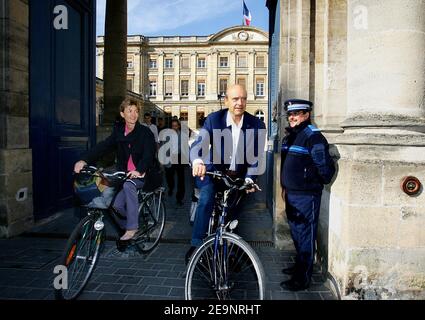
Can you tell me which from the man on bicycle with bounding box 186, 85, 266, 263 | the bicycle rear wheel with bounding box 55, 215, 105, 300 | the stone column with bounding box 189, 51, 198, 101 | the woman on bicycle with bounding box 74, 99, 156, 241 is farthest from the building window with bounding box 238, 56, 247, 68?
the bicycle rear wheel with bounding box 55, 215, 105, 300

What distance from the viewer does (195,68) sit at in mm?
64812

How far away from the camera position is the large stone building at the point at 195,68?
6278 cm

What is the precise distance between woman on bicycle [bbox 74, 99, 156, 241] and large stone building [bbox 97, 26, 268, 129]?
59.0m

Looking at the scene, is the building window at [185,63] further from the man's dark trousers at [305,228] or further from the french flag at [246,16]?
the man's dark trousers at [305,228]

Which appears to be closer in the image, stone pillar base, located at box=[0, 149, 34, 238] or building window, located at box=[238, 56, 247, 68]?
stone pillar base, located at box=[0, 149, 34, 238]

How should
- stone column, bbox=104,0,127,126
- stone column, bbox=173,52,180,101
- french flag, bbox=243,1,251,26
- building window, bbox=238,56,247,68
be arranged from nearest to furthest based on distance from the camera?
stone column, bbox=104,0,127,126
french flag, bbox=243,1,251,26
building window, bbox=238,56,247,68
stone column, bbox=173,52,180,101

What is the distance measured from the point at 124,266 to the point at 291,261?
198 centimetres

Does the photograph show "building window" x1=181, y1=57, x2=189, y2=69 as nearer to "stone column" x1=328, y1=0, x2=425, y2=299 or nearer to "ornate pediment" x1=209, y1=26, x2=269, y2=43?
"ornate pediment" x1=209, y1=26, x2=269, y2=43

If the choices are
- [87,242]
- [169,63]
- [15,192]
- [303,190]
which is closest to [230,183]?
[303,190]

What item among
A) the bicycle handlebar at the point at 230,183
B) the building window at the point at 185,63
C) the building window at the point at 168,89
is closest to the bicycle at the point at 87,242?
the bicycle handlebar at the point at 230,183

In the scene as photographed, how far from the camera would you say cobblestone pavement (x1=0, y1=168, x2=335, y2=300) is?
3164mm

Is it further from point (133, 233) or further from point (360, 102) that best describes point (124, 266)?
point (360, 102)
